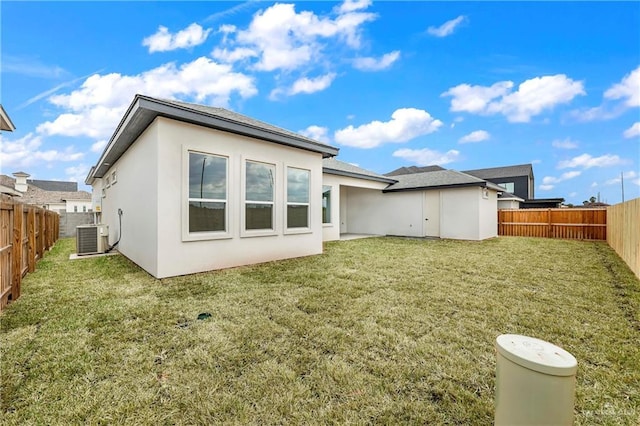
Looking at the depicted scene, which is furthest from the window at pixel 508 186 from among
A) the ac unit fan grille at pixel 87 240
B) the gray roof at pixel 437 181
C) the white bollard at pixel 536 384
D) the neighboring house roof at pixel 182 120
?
the ac unit fan grille at pixel 87 240

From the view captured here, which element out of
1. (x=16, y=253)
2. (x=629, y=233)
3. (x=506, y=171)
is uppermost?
(x=506, y=171)

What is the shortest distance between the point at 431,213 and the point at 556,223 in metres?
6.39

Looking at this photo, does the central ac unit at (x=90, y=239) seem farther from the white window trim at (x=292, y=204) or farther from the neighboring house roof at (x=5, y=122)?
the white window trim at (x=292, y=204)

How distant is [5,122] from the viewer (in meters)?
8.71

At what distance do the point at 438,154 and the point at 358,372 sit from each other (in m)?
33.7

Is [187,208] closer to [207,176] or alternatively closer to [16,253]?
[207,176]

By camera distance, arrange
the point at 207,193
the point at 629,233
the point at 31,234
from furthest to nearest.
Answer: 1. the point at 629,233
2. the point at 207,193
3. the point at 31,234

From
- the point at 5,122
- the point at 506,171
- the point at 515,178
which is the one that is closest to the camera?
the point at 5,122

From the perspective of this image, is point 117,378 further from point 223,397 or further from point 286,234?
point 286,234

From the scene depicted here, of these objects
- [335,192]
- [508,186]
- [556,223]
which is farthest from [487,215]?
[508,186]

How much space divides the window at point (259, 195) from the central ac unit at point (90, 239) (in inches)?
225

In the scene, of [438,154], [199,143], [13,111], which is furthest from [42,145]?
[438,154]

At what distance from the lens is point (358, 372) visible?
7.82ft

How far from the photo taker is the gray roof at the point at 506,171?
31.7 m
